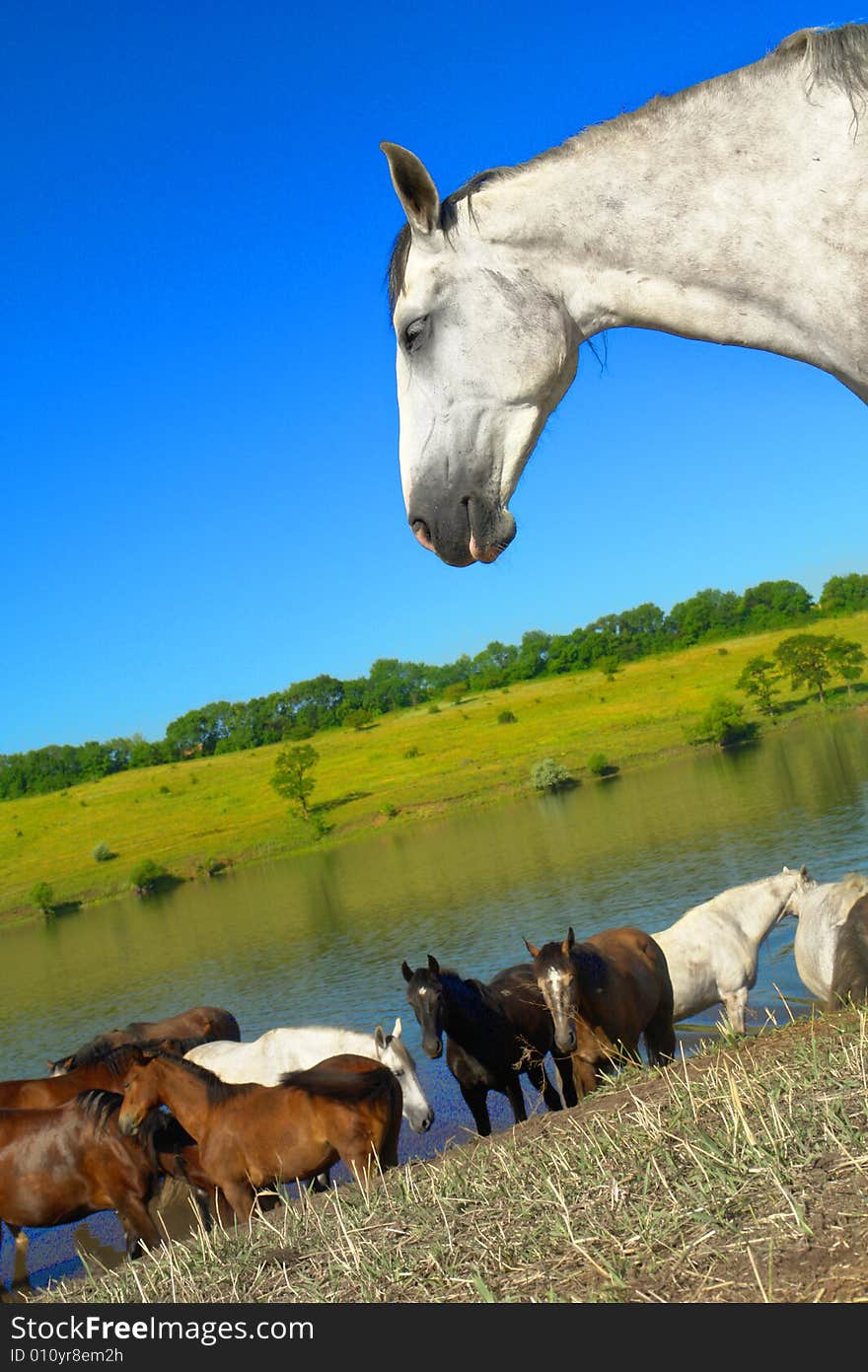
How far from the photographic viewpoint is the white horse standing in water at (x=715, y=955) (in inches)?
485

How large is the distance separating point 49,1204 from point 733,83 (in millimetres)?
9161

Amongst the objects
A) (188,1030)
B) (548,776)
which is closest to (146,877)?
(548,776)

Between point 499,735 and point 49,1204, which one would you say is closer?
point 49,1204

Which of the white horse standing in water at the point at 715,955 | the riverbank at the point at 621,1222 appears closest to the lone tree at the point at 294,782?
the white horse standing in water at the point at 715,955

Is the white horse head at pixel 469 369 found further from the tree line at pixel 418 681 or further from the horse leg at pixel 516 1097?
the tree line at pixel 418 681

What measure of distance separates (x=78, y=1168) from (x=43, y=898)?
55.3 metres

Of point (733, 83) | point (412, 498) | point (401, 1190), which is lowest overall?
point (401, 1190)

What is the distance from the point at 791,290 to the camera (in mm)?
2971

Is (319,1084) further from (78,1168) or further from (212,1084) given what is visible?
(78,1168)

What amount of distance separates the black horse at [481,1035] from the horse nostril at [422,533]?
6769mm

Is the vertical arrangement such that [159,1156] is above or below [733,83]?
below
